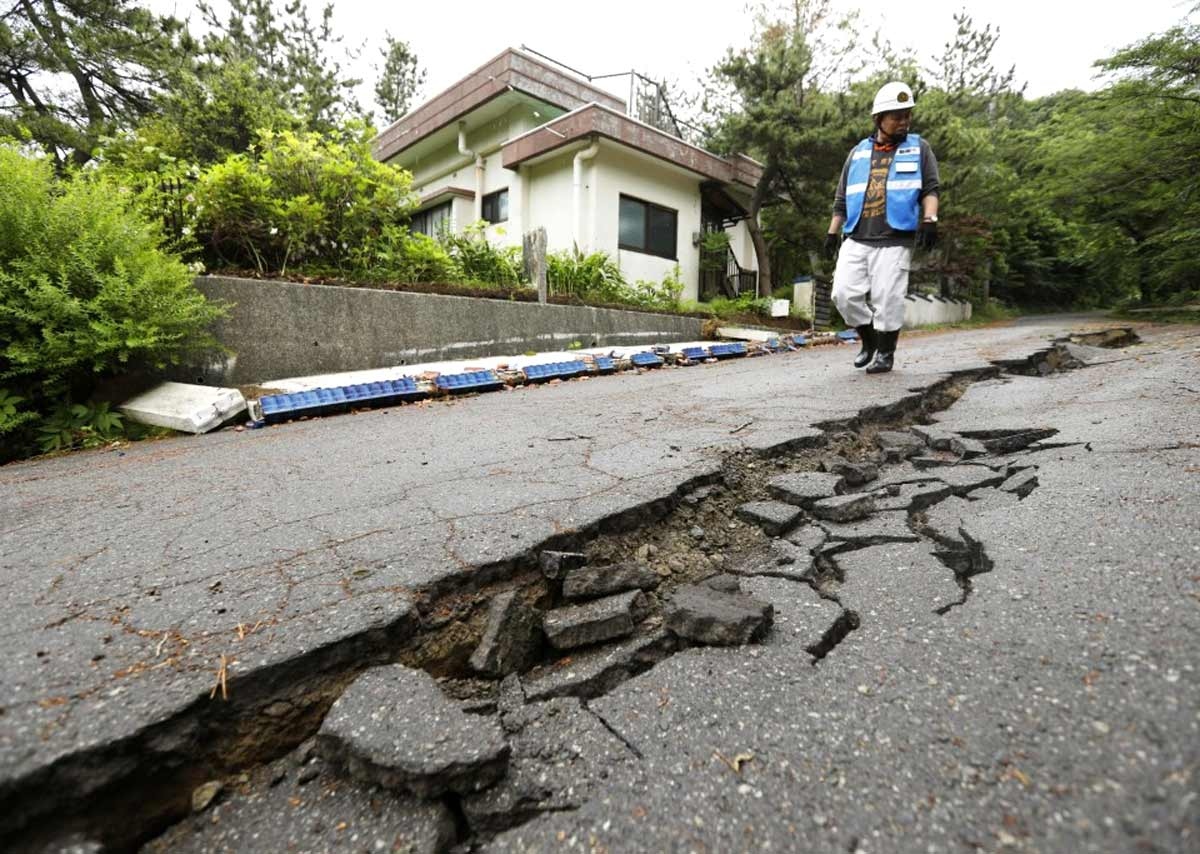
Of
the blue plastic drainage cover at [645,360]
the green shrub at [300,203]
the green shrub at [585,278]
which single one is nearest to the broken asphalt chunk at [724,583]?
the blue plastic drainage cover at [645,360]

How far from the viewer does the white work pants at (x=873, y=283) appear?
172 inches

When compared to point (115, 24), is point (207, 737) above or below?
below

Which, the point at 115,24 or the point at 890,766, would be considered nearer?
the point at 890,766

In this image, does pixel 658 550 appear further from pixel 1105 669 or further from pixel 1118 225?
pixel 1118 225

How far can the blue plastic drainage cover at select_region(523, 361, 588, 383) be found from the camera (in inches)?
223

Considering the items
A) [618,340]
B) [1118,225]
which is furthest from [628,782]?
[1118,225]

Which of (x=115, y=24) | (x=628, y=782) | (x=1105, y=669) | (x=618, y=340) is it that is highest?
(x=115, y=24)

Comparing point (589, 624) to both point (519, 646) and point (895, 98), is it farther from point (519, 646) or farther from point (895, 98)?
point (895, 98)

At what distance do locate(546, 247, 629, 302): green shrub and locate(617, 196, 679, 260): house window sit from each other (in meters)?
2.42

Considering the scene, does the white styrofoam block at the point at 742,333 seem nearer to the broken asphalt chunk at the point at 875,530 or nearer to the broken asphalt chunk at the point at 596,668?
the broken asphalt chunk at the point at 875,530

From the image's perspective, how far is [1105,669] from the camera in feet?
3.33

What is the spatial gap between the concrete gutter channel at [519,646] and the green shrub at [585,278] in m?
6.95

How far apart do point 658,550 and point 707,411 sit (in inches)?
75.6

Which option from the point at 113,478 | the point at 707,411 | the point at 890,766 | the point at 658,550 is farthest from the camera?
the point at 707,411
